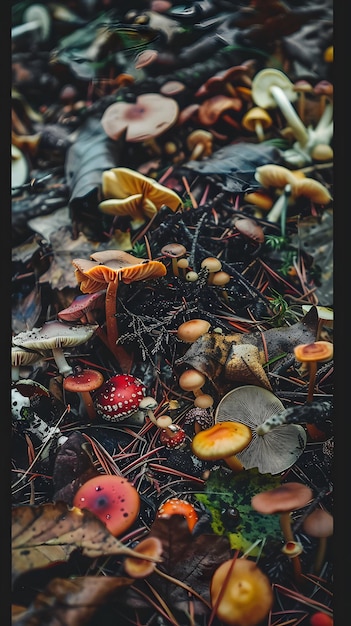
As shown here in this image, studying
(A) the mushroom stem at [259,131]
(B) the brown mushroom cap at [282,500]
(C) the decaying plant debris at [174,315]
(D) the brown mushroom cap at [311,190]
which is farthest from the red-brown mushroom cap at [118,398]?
(A) the mushroom stem at [259,131]

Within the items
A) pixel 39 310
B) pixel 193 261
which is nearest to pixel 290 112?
pixel 193 261

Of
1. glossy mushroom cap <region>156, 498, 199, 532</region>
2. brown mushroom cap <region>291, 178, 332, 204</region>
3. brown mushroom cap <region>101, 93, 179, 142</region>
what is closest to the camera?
glossy mushroom cap <region>156, 498, 199, 532</region>

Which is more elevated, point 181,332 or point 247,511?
point 181,332

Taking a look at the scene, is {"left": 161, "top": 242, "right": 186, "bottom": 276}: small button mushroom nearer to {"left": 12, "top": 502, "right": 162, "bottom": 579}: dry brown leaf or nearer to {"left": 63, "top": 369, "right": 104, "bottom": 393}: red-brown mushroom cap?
{"left": 63, "top": 369, "right": 104, "bottom": 393}: red-brown mushroom cap

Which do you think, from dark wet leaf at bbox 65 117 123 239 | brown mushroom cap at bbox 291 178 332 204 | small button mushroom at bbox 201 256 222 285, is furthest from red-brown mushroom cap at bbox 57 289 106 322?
brown mushroom cap at bbox 291 178 332 204

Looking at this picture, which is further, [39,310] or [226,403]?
[39,310]

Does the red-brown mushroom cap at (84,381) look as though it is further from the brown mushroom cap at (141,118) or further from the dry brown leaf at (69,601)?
the brown mushroom cap at (141,118)

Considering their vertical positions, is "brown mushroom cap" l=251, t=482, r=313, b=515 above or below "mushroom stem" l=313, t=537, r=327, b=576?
above

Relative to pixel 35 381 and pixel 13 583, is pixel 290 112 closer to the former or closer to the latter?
pixel 35 381
